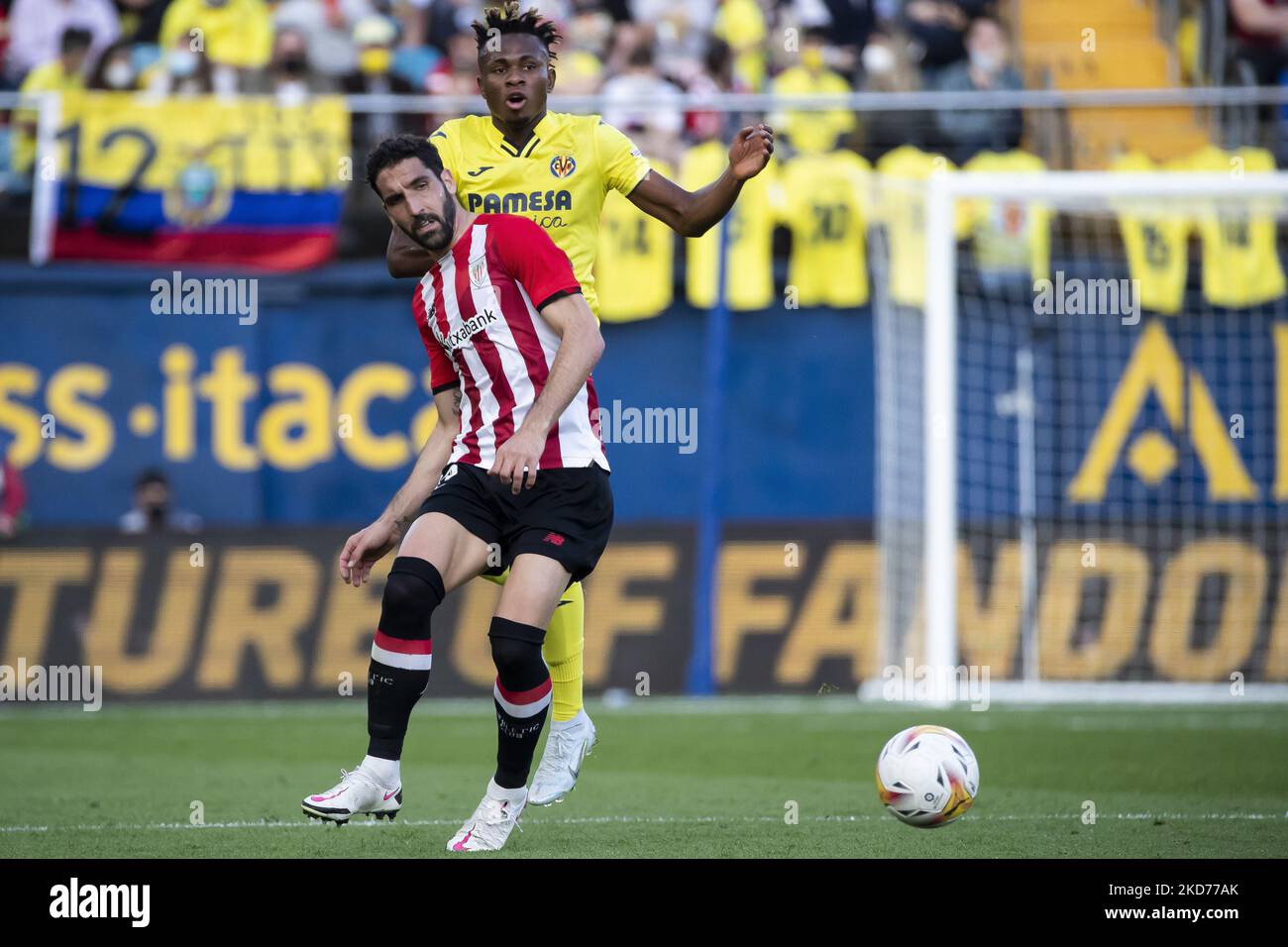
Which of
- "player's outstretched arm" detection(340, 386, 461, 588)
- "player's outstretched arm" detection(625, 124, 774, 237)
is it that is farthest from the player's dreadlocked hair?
"player's outstretched arm" detection(340, 386, 461, 588)

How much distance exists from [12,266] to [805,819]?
9182mm

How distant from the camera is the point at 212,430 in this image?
45.9ft

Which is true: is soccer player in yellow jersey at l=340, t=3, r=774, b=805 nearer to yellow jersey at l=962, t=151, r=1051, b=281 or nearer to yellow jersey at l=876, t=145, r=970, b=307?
yellow jersey at l=876, t=145, r=970, b=307

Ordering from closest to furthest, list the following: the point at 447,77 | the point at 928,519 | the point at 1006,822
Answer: the point at 1006,822 → the point at 928,519 → the point at 447,77

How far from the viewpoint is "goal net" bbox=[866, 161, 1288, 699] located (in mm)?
12383

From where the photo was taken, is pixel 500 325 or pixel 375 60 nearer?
pixel 500 325

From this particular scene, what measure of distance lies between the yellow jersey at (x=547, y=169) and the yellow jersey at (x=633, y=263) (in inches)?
281

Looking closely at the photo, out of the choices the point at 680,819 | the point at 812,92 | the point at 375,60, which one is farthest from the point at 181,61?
the point at 680,819

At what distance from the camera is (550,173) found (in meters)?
6.48

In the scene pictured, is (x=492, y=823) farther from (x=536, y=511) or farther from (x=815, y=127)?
(x=815, y=127)

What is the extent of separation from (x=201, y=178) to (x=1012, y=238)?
5.82m

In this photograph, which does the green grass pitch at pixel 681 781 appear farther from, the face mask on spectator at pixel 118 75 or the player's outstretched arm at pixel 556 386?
the face mask on spectator at pixel 118 75
